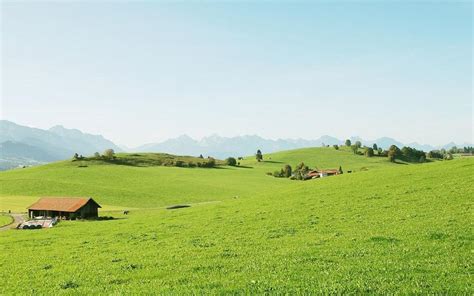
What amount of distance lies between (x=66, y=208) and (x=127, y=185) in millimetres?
45793

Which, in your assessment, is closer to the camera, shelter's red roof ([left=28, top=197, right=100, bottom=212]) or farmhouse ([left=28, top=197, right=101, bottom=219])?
farmhouse ([left=28, top=197, right=101, bottom=219])

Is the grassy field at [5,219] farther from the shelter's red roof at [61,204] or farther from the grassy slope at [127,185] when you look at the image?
the grassy slope at [127,185]

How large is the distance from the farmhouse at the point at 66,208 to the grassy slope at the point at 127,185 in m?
7.92

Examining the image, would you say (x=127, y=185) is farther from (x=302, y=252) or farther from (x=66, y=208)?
(x=302, y=252)

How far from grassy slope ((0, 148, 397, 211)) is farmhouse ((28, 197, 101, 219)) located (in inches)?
312

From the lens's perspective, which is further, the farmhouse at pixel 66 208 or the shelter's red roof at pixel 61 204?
the shelter's red roof at pixel 61 204

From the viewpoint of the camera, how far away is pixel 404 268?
624 inches

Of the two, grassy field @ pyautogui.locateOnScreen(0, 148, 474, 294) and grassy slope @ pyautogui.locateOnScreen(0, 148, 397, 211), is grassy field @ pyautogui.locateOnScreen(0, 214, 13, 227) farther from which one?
grassy field @ pyautogui.locateOnScreen(0, 148, 474, 294)

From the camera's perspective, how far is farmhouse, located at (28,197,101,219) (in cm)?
9162

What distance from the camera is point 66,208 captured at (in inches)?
3686

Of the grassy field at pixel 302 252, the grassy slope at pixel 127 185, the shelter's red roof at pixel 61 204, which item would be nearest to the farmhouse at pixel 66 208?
the shelter's red roof at pixel 61 204

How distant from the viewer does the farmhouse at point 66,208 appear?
9162 cm

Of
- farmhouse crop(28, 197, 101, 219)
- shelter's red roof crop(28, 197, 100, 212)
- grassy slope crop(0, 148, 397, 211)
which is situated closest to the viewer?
farmhouse crop(28, 197, 101, 219)

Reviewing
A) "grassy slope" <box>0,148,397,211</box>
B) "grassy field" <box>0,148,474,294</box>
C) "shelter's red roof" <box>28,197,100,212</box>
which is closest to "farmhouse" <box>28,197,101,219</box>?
"shelter's red roof" <box>28,197,100,212</box>
